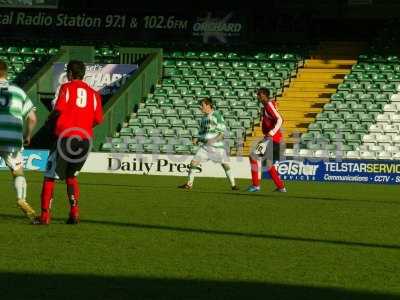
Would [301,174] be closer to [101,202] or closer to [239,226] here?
[101,202]

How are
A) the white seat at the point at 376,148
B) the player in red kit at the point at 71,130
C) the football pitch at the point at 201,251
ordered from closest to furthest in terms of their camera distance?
the football pitch at the point at 201,251, the player in red kit at the point at 71,130, the white seat at the point at 376,148

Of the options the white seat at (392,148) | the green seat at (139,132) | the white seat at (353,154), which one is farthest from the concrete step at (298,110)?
the green seat at (139,132)

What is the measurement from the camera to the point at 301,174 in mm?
30766

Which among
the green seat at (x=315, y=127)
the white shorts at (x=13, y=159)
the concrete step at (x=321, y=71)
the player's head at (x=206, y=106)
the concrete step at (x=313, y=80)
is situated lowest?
the white shorts at (x=13, y=159)

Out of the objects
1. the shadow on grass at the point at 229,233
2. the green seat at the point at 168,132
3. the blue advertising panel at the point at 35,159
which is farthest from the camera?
the green seat at the point at 168,132

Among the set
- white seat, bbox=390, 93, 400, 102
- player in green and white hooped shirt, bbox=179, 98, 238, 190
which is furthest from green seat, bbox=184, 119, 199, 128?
player in green and white hooped shirt, bbox=179, 98, 238, 190

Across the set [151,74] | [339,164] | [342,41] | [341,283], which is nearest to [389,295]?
[341,283]

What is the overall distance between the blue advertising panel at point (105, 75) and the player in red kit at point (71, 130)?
80.9ft

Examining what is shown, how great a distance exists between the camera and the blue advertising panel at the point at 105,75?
3738 centimetres

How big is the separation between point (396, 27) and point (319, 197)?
1919 cm

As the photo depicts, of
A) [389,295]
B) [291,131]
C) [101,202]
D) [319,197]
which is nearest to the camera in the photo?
[389,295]

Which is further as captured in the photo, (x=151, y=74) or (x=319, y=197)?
(x=151, y=74)

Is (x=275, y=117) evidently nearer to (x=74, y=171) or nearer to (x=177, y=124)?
(x=74, y=171)

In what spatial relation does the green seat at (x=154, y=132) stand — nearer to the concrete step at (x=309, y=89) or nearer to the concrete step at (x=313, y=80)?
the concrete step at (x=309, y=89)
